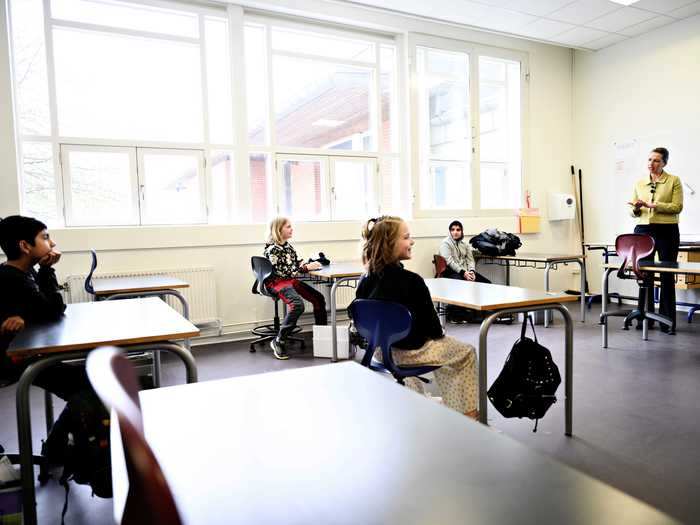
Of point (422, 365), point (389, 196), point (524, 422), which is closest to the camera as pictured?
point (422, 365)

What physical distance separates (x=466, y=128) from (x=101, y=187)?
432cm

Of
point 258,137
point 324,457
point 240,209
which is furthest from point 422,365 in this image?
point 258,137

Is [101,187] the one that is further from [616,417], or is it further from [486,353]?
[616,417]

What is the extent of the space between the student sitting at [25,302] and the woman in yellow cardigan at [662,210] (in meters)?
4.62

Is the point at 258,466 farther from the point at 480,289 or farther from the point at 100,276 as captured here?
the point at 100,276

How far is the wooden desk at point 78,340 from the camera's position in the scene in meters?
1.60

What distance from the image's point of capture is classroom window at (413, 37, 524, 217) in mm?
6215

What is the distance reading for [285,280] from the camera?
14.6 ft

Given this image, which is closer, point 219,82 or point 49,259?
point 49,259

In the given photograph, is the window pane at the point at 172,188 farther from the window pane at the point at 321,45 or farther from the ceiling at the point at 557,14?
the ceiling at the point at 557,14

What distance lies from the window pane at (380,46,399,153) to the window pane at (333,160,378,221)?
380 millimetres

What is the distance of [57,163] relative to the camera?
4484 mm

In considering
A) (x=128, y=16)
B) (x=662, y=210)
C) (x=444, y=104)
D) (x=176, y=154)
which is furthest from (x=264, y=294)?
(x=662, y=210)

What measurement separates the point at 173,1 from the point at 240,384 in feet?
15.7
